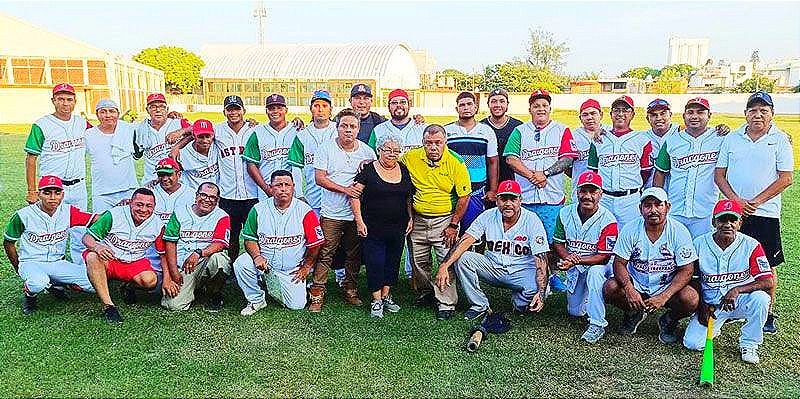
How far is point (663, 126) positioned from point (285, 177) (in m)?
3.51

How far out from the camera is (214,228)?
5.80 m

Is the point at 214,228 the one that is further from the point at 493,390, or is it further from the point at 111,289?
the point at 493,390

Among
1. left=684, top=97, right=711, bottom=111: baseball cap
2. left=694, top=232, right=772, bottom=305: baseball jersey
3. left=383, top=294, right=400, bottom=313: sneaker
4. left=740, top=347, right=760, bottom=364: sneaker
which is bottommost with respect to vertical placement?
left=740, top=347, right=760, bottom=364: sneaker

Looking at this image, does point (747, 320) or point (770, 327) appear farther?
point (770, 327)

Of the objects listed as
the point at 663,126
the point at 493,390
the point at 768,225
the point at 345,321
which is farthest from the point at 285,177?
the point at 768,225

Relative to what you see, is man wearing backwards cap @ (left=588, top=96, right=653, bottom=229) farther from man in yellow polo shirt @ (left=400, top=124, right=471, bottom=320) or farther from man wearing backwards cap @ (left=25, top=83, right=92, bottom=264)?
man wearing backwards cap @ (left=25, top=83, right=92, bottom=264)

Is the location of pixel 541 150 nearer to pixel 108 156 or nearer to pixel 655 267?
pixel 655 267

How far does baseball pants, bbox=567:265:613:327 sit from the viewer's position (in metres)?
5.12

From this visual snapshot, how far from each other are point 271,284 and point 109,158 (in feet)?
7.44

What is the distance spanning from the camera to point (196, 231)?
577cm

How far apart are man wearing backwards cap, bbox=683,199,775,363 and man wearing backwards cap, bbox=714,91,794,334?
50cm

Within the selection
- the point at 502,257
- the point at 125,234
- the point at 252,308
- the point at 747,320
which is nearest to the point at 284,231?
the point at 252,308

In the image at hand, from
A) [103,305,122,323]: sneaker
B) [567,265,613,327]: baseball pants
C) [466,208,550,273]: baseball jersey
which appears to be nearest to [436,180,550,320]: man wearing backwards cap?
[466,208,550,273]: baseball jersey

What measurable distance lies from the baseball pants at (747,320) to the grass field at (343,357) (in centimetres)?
12
